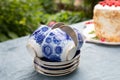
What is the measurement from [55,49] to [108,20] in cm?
50

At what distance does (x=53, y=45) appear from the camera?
969 mm

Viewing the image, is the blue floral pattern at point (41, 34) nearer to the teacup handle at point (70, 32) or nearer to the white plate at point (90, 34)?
the teacup handle at point (70, 32)

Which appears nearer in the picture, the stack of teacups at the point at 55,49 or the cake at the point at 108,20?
the stack of teacups at the point at 55,49

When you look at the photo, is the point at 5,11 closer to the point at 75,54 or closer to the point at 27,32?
the point at 27,32

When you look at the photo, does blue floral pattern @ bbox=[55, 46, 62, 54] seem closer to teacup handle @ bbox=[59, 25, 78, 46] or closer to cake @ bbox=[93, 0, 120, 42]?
teacup handle @ bbox=[59, 25, 78, 46]

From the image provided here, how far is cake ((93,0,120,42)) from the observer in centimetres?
134

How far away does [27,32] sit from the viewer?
2.50 m

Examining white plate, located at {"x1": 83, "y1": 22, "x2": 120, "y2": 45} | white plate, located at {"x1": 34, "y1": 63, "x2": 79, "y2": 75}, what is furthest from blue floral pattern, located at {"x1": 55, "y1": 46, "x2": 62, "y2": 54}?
white plate, located at {"x1": 83, "y1": 22, "x2": 120, "y2": 45}

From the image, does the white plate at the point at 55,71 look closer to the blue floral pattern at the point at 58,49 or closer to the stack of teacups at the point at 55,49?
the stack of teacups at the point at 55,49

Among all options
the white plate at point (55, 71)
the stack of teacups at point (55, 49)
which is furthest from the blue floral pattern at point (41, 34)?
the white plate at point (55, 71)

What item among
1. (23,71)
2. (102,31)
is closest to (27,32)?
(102,31)

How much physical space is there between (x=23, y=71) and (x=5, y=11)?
4.62 ft

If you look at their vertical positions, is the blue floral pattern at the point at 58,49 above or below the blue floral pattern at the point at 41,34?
below

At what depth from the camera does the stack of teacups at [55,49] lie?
97 cm
